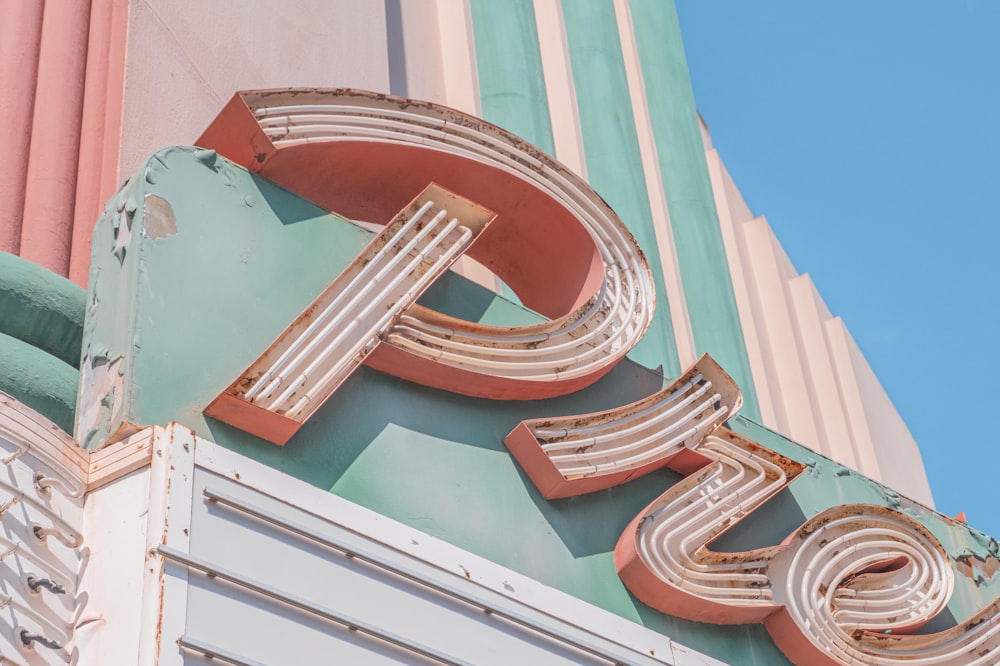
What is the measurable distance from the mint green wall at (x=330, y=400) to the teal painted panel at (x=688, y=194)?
492cm

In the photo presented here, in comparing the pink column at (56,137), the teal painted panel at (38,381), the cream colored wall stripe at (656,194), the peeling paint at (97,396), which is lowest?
the peeling paint at (97,396)

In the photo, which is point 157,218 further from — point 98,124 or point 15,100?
point 15,100

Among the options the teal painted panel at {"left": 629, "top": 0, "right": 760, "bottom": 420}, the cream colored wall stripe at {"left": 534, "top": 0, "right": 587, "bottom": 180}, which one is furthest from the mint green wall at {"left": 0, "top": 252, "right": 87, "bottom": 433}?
the teal painted panel at {"left": 629, "top": 0, "right": 760, "bottom": 420}

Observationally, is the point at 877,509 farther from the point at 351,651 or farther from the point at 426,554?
the point at 351,651

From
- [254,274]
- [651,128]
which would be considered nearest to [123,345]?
[254,274]

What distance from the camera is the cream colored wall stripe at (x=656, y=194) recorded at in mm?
12828

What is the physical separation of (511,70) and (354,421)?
21.5 feet

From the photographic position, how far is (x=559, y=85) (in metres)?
13.6

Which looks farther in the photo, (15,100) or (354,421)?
(15,100)

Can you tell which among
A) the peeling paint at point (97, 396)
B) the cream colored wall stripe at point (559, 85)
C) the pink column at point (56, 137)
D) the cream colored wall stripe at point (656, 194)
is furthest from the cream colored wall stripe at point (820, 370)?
the peeling paint at point (97, 396)

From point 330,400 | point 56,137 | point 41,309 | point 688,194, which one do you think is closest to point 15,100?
point 56,137

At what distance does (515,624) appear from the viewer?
668 cm

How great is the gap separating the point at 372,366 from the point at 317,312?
18.6 inches

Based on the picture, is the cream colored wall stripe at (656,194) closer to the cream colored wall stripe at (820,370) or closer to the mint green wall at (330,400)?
the cream colored wall stripe at (820,370)
